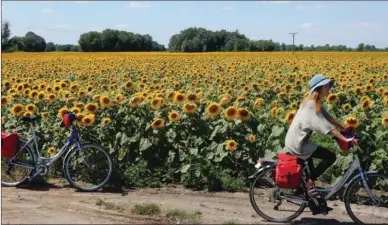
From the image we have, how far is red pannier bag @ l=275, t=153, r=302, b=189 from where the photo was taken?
6227 mm

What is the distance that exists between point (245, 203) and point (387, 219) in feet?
5.48

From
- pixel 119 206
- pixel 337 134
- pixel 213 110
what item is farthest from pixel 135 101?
pixel 337 134

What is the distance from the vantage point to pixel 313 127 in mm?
6078

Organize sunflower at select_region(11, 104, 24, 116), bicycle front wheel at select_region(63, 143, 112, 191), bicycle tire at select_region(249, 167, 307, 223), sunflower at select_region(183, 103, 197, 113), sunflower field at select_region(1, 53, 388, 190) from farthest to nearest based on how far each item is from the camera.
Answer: sunflower at select_region(11, 104, 24, 116) < sunflower at select_region(183, 103, 197, 113) < sunflower field at select_region(1, 53, 388, 190) < bicycle front wheel at select_region(63, 143, 112, 191) < bicycle tire at select_region(249, 167, 307, 223)

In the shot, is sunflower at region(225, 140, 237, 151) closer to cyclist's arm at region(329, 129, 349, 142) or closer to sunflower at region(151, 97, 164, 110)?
sunflower at region(151, 97, 164, 110)

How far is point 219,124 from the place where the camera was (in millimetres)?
8641

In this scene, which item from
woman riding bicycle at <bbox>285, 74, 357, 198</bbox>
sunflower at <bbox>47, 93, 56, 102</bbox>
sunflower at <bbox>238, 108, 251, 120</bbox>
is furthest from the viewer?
sunflower at <bbox>47, 93, 56, 102</bbox>

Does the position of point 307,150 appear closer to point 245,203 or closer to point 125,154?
point 245,203

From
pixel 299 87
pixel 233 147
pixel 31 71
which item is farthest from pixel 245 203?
pixel 31 71

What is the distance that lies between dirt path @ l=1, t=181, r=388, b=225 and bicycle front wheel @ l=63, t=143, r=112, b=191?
186 mm

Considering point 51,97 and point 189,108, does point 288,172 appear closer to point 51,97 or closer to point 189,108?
point 189,108

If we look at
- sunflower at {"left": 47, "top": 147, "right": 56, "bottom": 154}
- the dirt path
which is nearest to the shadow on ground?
the dirt path

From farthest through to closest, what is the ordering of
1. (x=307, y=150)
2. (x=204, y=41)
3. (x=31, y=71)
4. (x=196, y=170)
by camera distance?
1. (x=204, y=41)
2. (x=31, y=71)
3. (x=196, y=170)
4. (x=307, y=150)

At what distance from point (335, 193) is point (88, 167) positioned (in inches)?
128
